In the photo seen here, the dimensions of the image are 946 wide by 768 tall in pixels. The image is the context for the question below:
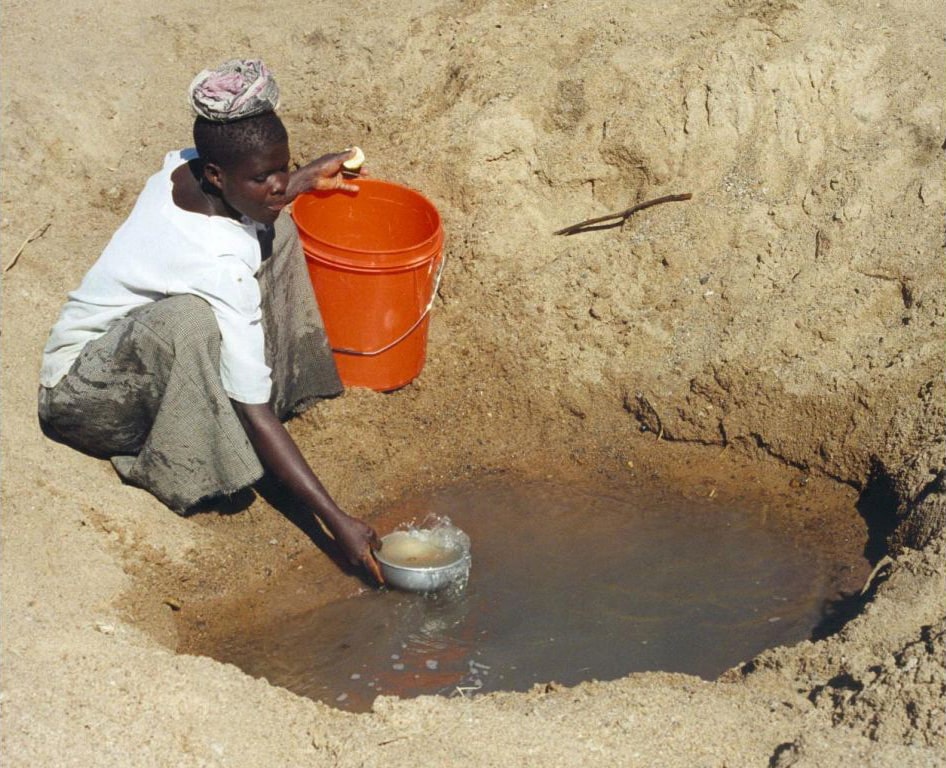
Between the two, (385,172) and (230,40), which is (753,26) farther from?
(230,40)

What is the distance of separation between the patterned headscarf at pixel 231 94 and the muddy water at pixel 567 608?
1449mm

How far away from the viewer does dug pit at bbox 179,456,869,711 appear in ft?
10.2

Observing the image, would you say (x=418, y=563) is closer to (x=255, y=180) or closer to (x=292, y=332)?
(x=292, y=332)

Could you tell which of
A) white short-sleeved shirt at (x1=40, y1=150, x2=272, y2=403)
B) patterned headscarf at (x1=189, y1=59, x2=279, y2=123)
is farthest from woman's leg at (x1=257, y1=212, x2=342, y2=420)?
patterned headscarf at (x1=189, y1=59, x2=279, y2=123)

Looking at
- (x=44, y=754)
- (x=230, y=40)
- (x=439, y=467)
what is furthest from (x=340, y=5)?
(x=44, y=754)

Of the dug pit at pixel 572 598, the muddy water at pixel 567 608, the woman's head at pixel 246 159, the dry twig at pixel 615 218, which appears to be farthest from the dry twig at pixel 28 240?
Result: the dry twig at pixel 615 218

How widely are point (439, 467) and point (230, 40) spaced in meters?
2.23

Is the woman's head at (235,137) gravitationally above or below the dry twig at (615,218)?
above

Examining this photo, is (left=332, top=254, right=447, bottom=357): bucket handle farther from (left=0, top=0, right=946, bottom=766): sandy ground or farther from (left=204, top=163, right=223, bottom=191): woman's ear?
(left=204, top=163, right=223, bottom=191): woman's ear

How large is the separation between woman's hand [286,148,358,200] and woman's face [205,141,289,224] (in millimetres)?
653

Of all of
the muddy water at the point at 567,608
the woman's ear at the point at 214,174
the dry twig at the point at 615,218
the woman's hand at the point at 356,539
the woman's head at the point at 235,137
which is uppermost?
the woman's head at the point at 235,137

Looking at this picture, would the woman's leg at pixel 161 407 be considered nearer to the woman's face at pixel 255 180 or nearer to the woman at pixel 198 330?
the woman at pixel 198 330

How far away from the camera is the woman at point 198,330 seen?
2943mm

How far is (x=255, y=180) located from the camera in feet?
9.73
